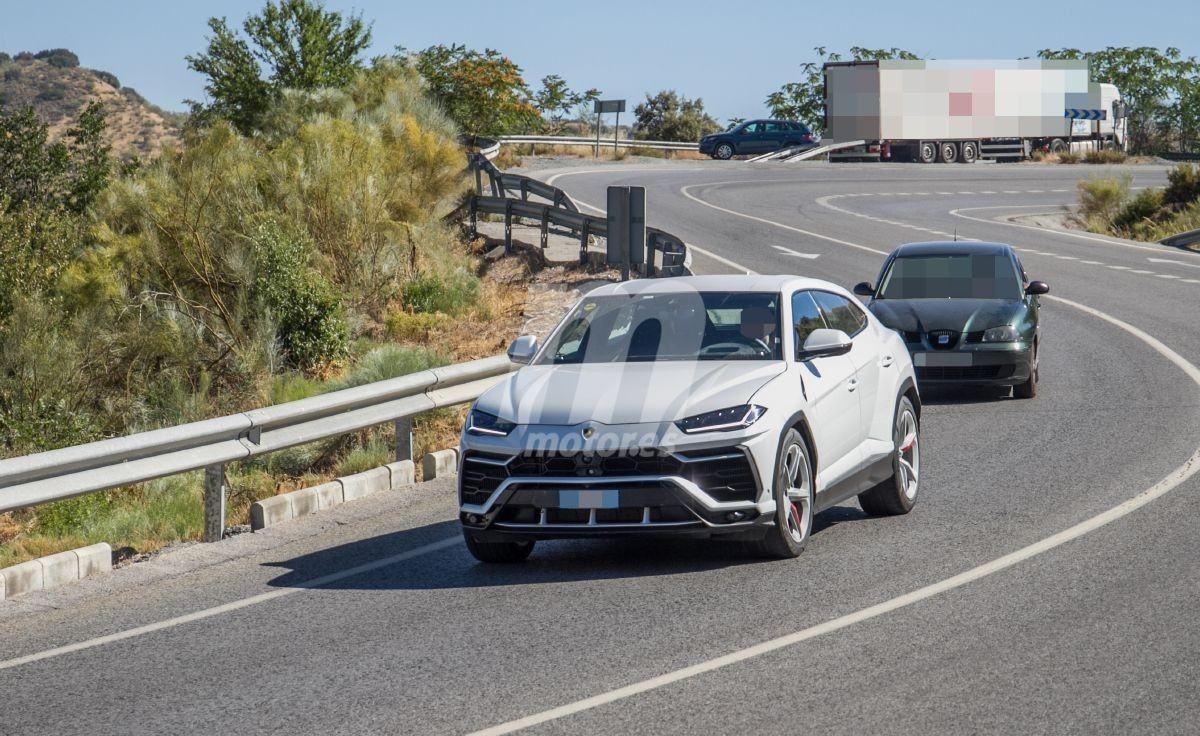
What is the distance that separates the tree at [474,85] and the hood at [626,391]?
51711mm

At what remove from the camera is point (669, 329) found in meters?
9.02

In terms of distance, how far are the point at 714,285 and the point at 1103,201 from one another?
38.2 metres

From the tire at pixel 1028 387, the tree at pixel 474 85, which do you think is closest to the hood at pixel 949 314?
the tire at pixel 1028 387

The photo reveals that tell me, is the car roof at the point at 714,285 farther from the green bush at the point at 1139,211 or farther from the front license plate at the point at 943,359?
the green bush at the point at 1139,211

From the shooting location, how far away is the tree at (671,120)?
285 feet

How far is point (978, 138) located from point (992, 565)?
198 feet

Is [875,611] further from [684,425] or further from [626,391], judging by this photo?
[626,391]

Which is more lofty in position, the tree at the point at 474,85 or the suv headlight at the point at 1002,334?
the tree at the point at 474,85

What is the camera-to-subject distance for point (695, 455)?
25.5 feet

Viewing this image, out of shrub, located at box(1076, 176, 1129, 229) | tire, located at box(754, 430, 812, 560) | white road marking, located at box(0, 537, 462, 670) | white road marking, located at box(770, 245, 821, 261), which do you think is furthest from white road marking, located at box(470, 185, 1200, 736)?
shrub, located at box(1076, 176, 1129, 229)

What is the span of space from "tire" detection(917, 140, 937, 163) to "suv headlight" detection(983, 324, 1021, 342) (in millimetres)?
50656

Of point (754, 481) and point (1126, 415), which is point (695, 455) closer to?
point (754, 481)

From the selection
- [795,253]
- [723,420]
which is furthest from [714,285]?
[795,253]

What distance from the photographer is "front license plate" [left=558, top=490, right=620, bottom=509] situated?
25.4 feet
